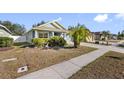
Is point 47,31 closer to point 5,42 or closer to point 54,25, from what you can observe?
point 54,25

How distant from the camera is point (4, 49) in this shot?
59.7ft

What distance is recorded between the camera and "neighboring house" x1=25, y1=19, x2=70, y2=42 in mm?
24919

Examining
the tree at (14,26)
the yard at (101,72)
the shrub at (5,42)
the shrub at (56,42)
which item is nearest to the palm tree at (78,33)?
the shrub at (56,42)

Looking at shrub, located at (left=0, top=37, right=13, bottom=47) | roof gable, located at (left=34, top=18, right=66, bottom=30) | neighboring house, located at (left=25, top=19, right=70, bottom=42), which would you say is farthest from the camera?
roof gable, located at (left=34, top=18, right=66, bottom=30)

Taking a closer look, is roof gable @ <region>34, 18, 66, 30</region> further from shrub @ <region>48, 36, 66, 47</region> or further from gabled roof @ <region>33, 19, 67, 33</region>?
shrub @ <region>48, 36, 66, 47</region>

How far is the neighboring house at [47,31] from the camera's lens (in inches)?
981

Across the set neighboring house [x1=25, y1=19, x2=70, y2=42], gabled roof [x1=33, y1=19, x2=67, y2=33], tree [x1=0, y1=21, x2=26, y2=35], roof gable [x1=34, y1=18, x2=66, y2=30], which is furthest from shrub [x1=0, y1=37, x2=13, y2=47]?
tree [x1=0, y1=21, x2=26, y2=35]

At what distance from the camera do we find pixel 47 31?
83.9 feet

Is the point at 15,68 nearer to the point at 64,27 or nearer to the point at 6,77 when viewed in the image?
the point at 6,77

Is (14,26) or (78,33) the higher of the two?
(14,26)

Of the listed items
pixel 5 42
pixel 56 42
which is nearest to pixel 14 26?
pixel 56 42
